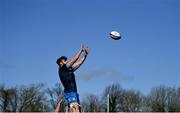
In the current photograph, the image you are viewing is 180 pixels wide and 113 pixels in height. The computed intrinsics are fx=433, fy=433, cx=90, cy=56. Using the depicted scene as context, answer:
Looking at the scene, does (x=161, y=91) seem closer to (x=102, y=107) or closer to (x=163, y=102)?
(x=163, y=102)

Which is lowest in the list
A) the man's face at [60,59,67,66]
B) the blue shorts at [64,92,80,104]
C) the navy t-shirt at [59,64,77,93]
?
the blue shorts at [64,92,80,104]

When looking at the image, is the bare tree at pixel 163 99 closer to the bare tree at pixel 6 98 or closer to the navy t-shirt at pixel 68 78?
the bare tree at pixel 6 98

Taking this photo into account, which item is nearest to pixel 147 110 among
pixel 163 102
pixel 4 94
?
pixel 163 102

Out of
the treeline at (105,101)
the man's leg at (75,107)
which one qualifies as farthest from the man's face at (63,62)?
the treeline at (105,101)

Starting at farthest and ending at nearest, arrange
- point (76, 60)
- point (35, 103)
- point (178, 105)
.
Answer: point (35, 103)
point (178, 105)
point (76, 60)

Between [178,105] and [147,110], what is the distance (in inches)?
214

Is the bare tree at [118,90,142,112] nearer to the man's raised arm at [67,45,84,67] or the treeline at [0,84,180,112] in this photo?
the treeline at [0,84,180,112]

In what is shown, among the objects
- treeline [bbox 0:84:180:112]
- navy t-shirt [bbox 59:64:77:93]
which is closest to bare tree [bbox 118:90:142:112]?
treeline [bbox 0:84:180:112]

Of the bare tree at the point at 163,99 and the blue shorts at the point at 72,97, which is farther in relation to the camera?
the bare tree at the point at 163,99

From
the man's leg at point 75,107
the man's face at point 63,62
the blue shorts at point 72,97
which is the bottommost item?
the man's leg at point 75,107

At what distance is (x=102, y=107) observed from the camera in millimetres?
75500

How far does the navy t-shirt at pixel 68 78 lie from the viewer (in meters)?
12.3

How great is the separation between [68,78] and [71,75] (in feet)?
0.49

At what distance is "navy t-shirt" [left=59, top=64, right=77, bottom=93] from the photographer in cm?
1227
